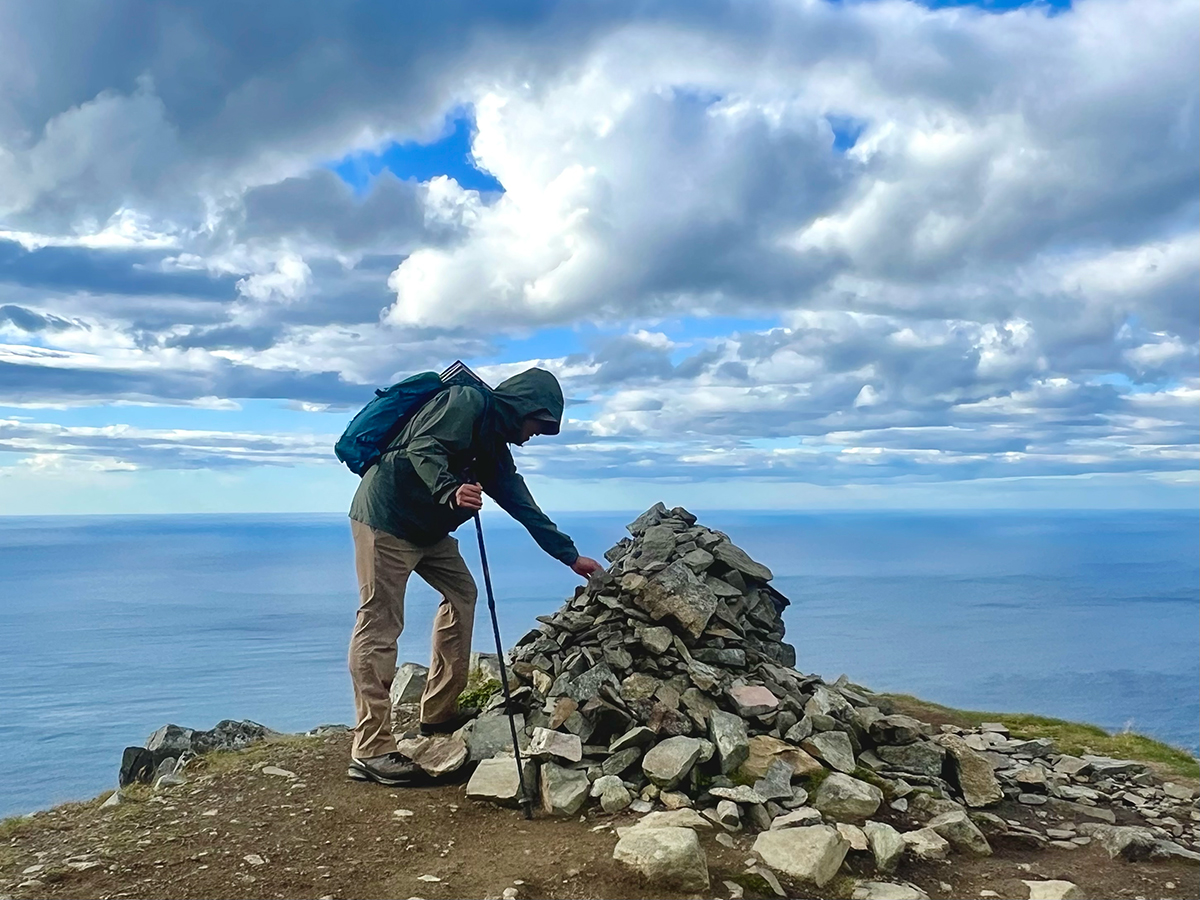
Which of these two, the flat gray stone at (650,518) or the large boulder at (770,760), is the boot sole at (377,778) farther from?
the flat gray stone at (650,518)

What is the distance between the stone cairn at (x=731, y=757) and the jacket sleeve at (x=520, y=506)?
1075 mm

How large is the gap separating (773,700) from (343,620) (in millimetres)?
136481

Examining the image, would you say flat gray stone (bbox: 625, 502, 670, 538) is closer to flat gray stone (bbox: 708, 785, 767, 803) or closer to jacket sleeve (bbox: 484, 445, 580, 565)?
jacket sleeve (bbox: 484, 445, 580, 565)

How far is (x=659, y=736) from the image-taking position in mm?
8164

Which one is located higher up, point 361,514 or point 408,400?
point 408,400

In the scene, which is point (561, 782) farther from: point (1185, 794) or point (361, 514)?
point (1185, 794)

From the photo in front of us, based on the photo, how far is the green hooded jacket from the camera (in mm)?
8078

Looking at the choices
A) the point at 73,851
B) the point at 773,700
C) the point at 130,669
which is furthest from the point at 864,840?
the point at 130,669

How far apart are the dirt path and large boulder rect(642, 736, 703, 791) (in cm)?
53

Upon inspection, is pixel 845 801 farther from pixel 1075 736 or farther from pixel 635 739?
pixel 1075 736

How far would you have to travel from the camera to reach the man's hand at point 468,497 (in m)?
7.45

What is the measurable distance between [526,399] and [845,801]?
451 cm

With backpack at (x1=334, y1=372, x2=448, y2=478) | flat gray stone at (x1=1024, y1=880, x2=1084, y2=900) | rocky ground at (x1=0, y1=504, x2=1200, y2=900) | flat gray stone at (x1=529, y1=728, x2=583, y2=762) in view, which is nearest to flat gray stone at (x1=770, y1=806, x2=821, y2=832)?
rocky ground at (x1=0, y1=504, x2=1200, y2=900)


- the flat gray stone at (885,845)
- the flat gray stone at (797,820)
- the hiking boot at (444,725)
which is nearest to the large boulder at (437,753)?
the hiking boot at (444,725)
